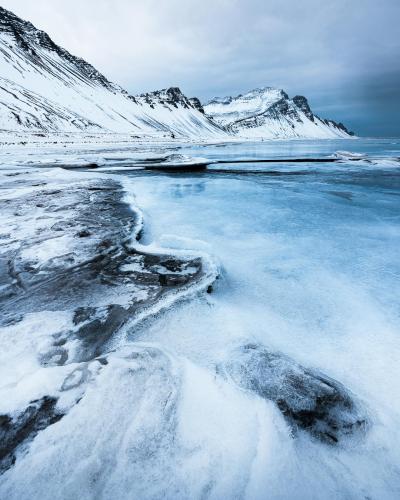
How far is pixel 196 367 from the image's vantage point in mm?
2248

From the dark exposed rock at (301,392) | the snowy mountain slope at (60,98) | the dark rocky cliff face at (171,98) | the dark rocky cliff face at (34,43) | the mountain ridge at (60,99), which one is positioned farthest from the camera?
the dark rocky cliff face at (171,98)

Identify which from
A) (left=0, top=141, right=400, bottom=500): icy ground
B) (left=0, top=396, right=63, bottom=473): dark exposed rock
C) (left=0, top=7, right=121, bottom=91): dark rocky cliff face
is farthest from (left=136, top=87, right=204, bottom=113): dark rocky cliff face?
(left=0, top=396, right=63, bottom=473): dark exposed rock

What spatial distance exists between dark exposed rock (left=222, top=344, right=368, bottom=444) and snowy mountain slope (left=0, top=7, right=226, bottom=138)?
72.3m

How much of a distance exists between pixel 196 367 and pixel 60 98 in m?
111

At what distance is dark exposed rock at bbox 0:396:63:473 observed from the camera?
1.64 metres

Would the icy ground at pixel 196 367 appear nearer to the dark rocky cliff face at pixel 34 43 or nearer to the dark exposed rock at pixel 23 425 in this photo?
the dark exposed rock at pixel 23 425

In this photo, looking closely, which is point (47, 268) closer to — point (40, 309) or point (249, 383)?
point (40, 309)

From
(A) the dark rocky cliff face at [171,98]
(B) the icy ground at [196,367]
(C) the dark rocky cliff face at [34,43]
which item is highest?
(C) the dark rocky cliff face at [34,43]

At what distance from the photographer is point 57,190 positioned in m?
9.38

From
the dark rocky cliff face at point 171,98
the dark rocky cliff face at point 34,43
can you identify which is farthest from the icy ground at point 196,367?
the dark rocky cliff face at point 171,98

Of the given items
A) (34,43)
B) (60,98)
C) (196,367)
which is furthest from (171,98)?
(196,367)

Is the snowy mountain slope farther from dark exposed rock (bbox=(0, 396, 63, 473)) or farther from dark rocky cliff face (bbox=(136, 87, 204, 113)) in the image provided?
dark exposed rock (bbox=(0, 396, 63, 473))

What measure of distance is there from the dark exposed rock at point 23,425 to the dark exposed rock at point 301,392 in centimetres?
119

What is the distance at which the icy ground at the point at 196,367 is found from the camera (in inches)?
62.4
